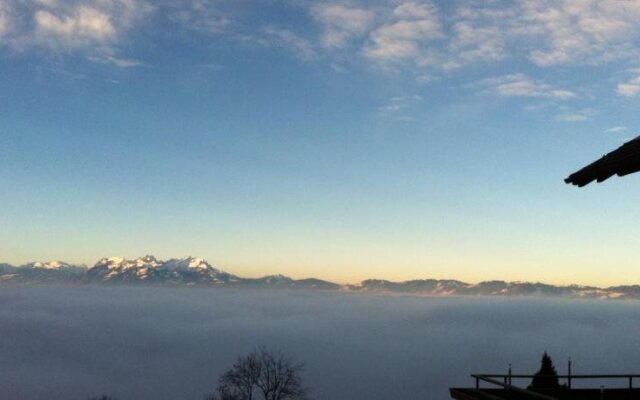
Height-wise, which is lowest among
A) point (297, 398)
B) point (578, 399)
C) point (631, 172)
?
point (297, 398)

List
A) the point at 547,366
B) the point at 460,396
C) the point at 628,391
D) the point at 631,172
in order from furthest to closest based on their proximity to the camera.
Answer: the point at 547,366 < the point at 628,391 < the point at 460,396 < the point at 631,172

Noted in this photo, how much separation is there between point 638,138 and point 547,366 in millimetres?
51978

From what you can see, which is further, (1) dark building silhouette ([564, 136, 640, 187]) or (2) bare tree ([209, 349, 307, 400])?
(2) bare tree ([209, 349, 307, 400])

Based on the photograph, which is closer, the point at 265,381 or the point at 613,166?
the point at 613,166

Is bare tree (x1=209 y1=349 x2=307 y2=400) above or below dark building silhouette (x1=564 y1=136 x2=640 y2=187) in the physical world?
below

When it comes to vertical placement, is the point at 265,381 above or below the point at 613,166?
below

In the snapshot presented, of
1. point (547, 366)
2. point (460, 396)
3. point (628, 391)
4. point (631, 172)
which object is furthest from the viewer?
point (547, 366)

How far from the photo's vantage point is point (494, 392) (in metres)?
15.4

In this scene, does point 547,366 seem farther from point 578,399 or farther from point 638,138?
point 638,138

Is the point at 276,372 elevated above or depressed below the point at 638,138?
below

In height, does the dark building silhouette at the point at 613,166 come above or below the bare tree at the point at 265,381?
above

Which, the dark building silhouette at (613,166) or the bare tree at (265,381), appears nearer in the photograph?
the dark building silhouette at (613,166)

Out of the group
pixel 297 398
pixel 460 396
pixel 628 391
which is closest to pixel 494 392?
pixel 460 396

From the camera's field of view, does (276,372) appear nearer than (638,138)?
No
